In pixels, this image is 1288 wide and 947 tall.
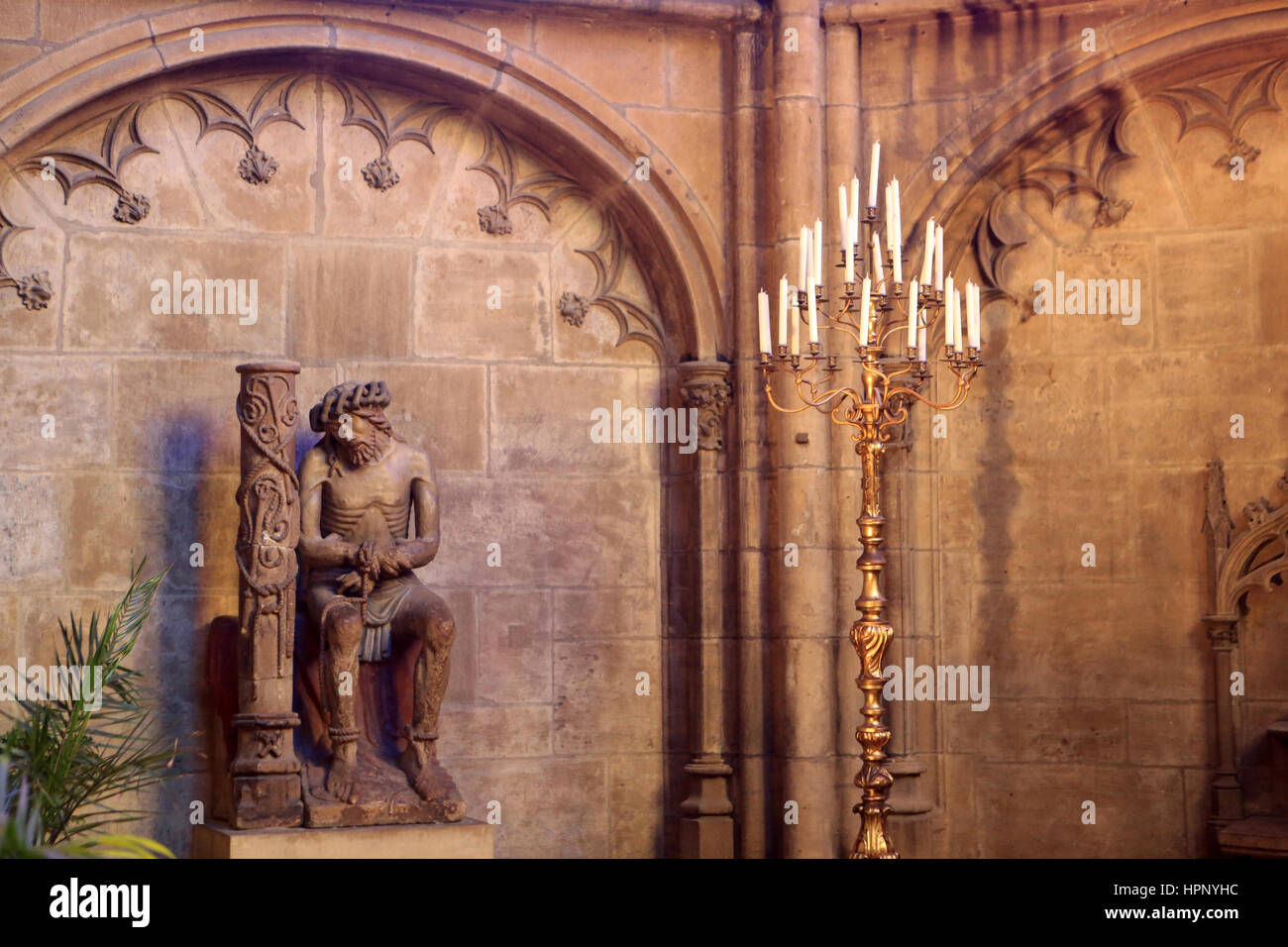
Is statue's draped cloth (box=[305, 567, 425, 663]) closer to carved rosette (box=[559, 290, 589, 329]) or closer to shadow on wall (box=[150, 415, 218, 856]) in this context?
shadow on wall (box=[150, 415, 218, 856])

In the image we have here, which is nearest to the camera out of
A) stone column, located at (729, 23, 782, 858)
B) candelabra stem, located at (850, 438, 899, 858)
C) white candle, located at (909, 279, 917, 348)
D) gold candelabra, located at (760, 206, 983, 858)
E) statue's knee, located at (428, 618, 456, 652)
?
white candle, located at (909, 279, 917, 348)

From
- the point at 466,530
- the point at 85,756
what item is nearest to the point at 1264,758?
the point at 466,530

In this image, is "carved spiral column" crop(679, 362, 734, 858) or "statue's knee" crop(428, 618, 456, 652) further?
"carved spiral column" crop(679, 362, 734, 858)

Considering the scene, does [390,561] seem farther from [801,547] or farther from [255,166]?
[255,166]

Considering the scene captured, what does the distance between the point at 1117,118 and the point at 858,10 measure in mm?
1254

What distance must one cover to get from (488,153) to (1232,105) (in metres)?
3.27

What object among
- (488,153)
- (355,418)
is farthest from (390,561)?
(488,153)

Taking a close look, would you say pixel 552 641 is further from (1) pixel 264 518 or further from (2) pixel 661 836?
(1) pixel 264 518

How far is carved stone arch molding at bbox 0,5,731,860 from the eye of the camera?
22.8ft

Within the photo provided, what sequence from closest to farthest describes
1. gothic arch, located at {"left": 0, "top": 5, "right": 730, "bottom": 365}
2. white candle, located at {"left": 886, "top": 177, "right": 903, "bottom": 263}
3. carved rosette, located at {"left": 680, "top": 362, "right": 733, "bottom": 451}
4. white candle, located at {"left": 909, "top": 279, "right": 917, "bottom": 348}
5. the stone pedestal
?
white candle, located at {"left": 886, "top": 177, "right": 903, "bottom": 263} → white candle, located at {"left": 909, "top": 279, "right": 917, "bottom": 348} → the stone pedestal → gothic arch, located at {"left": 0, "top": 5, "right": 730, "bottom": 365} → carved rosette, located at {"left": 680, "top": 362, "right": 733, "bottom": 451}

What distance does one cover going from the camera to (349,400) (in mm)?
6422

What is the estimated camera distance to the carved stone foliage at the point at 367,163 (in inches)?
279

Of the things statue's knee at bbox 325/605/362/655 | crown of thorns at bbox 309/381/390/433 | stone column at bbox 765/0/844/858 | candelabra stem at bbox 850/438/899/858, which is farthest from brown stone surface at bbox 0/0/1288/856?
candelabra stem at bbox 850/438/899/858

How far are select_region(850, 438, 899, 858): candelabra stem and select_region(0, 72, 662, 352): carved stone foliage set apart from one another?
97.8 inches
